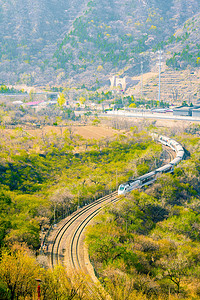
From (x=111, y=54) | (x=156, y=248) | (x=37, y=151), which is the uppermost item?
(x=111, y=54)

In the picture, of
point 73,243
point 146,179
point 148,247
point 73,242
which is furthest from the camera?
point 146,179

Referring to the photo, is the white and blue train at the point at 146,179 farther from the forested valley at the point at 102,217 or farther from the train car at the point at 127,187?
the forested valley at the point at 102,217

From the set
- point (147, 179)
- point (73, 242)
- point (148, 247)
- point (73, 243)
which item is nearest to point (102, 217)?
point (73, 242)

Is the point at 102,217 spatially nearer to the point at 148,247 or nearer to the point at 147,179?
the point at 148,247

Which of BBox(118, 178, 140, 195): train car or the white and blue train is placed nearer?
BBox(118, 178, 140, 195): train car

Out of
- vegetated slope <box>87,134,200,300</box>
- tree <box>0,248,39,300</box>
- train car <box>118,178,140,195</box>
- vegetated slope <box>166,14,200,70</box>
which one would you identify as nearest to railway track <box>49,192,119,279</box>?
vegetated slope <box>87,134,200,300</box>

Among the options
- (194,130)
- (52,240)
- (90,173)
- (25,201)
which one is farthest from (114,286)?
(194,130)

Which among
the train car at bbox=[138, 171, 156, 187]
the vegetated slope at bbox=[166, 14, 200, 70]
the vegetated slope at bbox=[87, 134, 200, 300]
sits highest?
the vegetated slope at bbox=[166, 14, 200, 70]

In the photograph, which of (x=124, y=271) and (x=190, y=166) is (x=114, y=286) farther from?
(x=190, y=166)

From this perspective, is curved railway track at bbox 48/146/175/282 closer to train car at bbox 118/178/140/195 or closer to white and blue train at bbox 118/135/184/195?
train car at bbox 118/178/140/195
